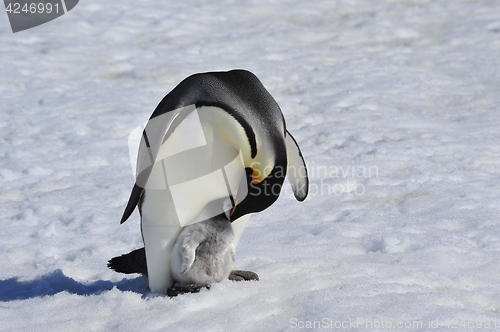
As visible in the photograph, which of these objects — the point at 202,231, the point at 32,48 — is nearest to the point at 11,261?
the point at 202,231

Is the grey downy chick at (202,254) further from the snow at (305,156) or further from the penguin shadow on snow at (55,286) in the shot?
the penguin shadow on snow at (55,286)

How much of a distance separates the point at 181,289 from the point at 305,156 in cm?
235

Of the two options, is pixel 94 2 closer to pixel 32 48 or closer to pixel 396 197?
pixel 32 48

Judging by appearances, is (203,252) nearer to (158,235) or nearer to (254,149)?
(158,235)

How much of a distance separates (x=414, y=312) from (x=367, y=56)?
5.40 m

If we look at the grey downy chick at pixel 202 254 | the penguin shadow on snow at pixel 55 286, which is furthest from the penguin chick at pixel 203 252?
the penguin shadow on snow at pixel 55 286

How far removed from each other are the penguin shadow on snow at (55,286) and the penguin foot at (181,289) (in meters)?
0.18

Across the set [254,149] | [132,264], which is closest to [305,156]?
[132,264]

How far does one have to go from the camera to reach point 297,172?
2164mm

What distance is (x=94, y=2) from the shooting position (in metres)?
8.05

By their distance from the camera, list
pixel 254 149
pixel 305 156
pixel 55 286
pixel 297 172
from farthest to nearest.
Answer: pixel 305 156, pixel 55 286, pixel 297 172, pixel 254 149

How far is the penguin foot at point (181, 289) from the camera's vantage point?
6.67 ft

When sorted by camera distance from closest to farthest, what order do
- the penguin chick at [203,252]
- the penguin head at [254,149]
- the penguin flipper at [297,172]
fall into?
the penguin head at [254,149] → the penguin chick at [203,252] → the penguin flipper at [297,172]

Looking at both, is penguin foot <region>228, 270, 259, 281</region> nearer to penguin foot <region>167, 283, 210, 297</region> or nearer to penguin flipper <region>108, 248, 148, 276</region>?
penguin foot <region>167, 283, 210, 297</region>
